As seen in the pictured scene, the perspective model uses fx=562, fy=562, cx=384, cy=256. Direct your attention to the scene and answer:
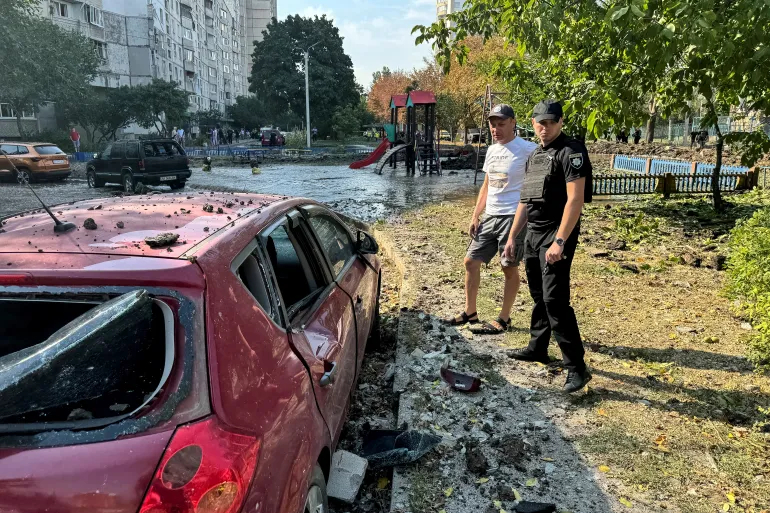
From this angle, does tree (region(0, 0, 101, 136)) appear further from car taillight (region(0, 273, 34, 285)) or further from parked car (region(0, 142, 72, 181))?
car taillight (region(0, 273, 34, 285))

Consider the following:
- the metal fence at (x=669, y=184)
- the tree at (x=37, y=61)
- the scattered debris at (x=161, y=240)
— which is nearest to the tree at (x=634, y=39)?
the scattered debris at (x=161, y=240)

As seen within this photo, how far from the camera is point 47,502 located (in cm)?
135

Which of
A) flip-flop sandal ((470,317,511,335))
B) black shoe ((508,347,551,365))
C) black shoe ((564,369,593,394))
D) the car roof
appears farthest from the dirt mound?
the car roof

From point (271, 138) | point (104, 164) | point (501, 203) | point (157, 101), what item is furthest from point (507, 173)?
point (271, 138)

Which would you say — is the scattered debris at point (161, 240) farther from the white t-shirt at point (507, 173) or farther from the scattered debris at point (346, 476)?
the white t-shirt at point (507, 173)

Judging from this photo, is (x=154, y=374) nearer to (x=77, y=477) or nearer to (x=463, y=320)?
(x=77, y=477)

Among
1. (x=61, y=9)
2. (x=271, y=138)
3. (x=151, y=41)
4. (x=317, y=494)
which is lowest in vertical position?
(x=317, y=494)

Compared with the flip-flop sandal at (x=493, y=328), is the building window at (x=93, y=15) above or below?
above

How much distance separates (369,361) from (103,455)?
3.46 meters

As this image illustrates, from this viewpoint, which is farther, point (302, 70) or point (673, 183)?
point (302, 70)

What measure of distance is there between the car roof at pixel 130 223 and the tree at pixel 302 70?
57.3m

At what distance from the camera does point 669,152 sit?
1110 inches

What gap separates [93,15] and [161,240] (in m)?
55.0

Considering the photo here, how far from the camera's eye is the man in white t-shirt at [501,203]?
4.56 m
